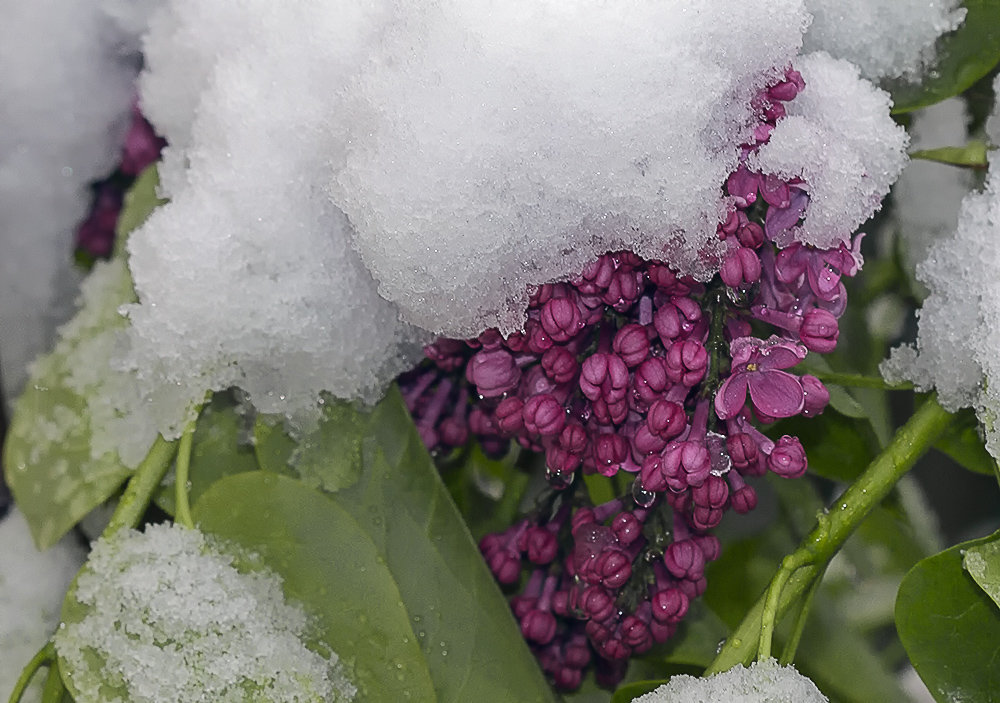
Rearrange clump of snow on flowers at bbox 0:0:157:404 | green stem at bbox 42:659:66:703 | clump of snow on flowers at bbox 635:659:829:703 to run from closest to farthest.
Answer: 1. clump of snow on flowers at bbox 635:659:829:703
2. green stem at bbox 42:659:66:703
3. clump of snow on flowers at bbox 0:0:157:404

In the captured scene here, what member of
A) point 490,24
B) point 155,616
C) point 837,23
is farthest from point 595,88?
point 155,616

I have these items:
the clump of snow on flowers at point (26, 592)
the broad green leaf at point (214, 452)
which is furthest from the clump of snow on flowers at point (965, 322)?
the clump of snow on flowers at point (26, 592)

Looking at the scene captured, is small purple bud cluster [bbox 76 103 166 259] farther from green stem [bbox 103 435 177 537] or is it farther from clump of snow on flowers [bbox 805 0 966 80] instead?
clump of snow on flowers [bbox 805 0 966 80]

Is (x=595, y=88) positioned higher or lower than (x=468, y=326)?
higher

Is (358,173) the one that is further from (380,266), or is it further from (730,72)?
(730,72)

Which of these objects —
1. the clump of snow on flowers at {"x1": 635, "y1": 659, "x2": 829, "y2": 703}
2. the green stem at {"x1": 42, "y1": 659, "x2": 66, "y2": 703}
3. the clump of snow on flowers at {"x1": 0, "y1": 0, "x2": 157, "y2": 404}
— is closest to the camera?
the clump of snow on flowers at {"x1": 635, "y1": 659, "x2": 829, "y2": 703}

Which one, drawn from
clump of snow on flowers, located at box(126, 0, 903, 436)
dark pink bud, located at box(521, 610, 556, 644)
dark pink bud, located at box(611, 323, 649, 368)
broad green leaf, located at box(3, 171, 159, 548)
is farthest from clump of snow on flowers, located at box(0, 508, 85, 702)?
dark pink bud, located at box(611, 323, 649, 368)

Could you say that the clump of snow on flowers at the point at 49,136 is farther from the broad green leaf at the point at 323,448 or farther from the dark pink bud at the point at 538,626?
the dark pink bud at the point at 538,626
